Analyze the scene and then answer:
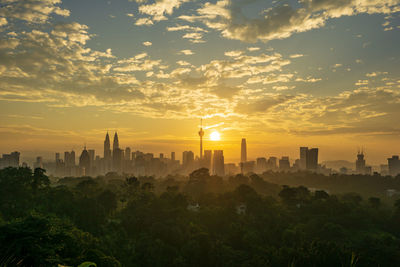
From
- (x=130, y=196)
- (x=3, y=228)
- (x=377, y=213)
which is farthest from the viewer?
(x=130, y=196)

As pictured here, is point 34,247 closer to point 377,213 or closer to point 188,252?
point 188,252

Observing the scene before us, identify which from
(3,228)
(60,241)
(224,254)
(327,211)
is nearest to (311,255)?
(224,254)

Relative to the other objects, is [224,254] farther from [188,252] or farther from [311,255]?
[311,255]

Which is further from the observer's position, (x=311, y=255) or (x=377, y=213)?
(x=377, y=213)

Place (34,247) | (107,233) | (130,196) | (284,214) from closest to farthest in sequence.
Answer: (34,247)
(107,233)
(284,214)
(130,196)

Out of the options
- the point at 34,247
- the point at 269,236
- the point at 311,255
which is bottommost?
the point at 269,236

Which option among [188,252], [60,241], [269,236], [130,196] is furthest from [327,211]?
[60,241]

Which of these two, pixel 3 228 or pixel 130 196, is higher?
pixel 3 228
